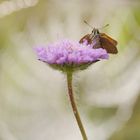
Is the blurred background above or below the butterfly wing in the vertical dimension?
above

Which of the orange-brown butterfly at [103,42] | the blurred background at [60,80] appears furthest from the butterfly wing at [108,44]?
the blurred background at [60,80]

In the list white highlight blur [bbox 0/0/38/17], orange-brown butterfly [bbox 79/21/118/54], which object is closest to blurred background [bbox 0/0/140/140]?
white highlight blur [bbox 0/0/38/17]

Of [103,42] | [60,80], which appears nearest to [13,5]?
[60,80]

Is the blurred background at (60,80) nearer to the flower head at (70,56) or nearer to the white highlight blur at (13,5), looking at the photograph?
the white highlight blur at (13,5)

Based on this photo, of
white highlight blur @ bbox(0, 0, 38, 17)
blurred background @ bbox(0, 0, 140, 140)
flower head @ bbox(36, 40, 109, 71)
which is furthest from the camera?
white highlight blur @ bbox(0, 0, 38, 17)

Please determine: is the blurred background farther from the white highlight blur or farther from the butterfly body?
the butterfly body
